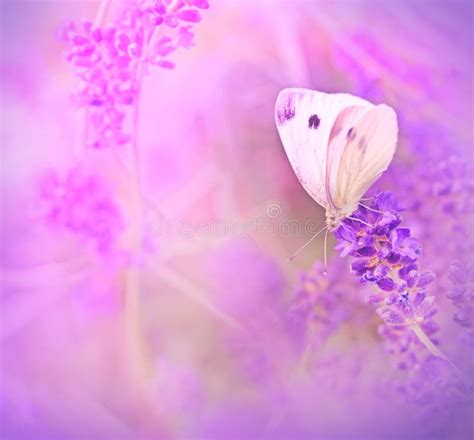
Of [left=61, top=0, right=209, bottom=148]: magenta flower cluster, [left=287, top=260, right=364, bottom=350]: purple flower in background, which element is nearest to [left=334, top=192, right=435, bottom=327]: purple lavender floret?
[left=287, top=260, right=364, bottom=350]: purple flower in background

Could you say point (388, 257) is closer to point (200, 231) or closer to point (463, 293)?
point (463, 293)

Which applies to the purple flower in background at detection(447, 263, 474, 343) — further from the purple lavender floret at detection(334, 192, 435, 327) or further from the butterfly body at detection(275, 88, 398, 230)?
the butterfly body at detection(275, 88, 398, 230)

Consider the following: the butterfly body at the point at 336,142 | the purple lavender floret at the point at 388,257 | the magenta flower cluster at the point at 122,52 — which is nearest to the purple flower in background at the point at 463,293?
the purple lavender floret at the point at 388,257

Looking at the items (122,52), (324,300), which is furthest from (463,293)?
(122,52)

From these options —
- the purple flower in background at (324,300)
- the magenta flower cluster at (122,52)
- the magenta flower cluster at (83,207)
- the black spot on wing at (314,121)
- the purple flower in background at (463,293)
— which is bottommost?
the purple flower in background at (463,293)

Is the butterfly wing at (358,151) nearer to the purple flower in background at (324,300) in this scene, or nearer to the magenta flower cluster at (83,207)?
the purple flower in background at (324,300)

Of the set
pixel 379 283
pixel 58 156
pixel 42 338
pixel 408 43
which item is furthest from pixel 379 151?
pixel 42 338

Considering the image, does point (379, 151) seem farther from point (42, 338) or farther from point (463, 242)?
point (42, 338)
